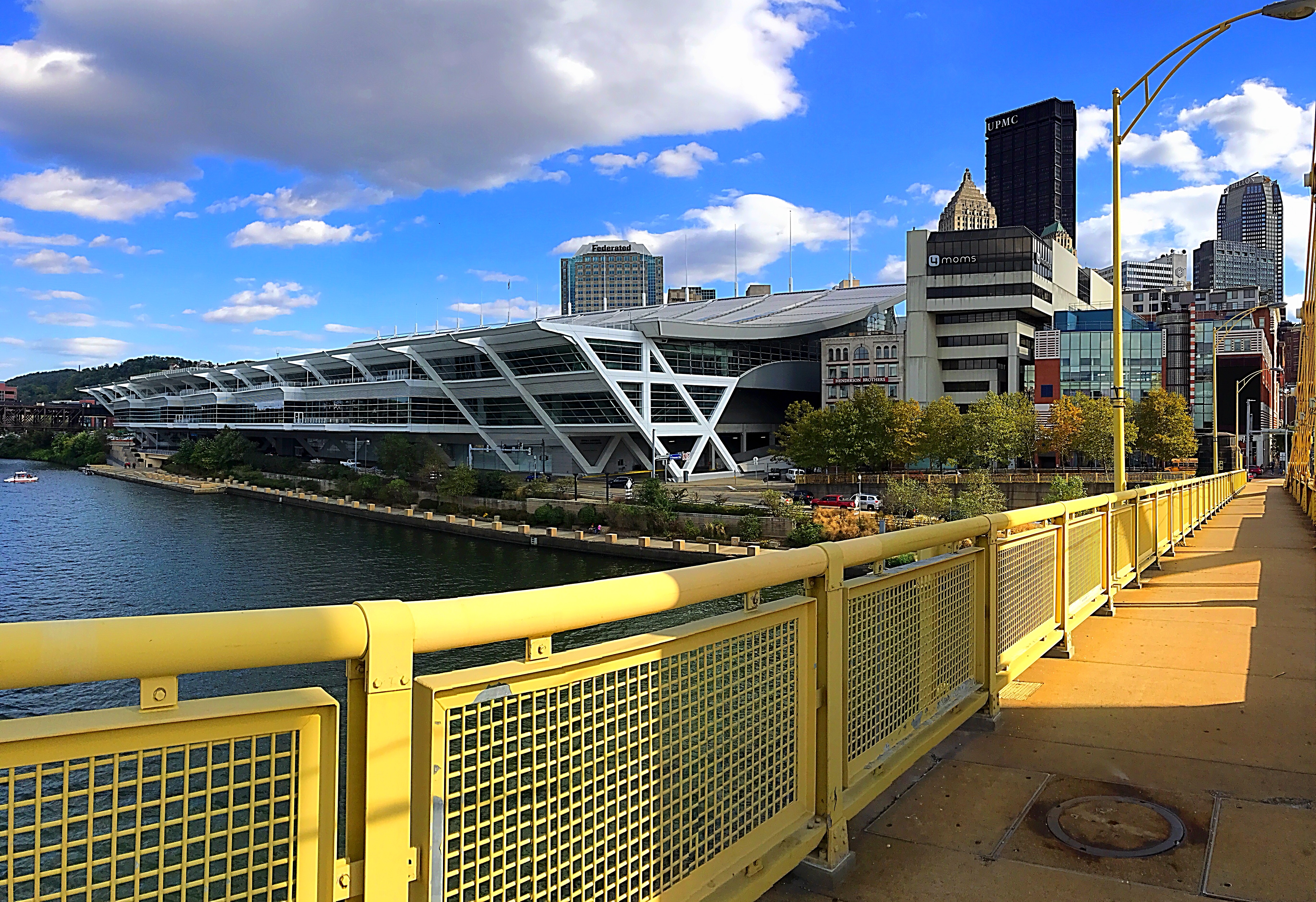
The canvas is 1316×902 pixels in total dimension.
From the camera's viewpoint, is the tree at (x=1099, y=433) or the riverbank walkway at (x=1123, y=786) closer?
the riverbank walkway at (x=1123, y=786)

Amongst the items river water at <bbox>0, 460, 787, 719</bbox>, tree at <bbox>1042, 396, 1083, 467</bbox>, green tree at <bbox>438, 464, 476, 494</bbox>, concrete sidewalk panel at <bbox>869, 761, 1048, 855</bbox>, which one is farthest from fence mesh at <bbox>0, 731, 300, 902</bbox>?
tree at <bbox>1042, 396, 1083, 467</bbox>

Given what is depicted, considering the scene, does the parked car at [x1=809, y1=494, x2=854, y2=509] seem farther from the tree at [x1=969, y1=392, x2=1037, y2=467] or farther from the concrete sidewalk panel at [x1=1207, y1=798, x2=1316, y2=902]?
the concrete sidewalk panel at [x1=1207, y1=798, x2=1316, y2=902]

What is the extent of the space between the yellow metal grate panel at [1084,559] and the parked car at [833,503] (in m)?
38.8

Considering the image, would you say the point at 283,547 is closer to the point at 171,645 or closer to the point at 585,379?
the point at 585,379

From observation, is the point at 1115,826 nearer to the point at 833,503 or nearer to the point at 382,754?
the point at 382,754

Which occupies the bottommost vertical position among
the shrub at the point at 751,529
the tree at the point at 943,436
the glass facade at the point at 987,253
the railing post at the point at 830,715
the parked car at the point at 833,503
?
the shrub at the point at 751,529

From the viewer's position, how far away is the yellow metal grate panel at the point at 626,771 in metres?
2.44

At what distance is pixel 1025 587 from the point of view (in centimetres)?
646

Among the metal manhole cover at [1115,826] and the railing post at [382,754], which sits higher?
the railing post at [382,754]

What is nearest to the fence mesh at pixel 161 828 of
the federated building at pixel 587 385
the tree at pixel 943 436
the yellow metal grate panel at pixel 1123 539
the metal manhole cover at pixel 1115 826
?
the metal manhole cover at pixel 1115 826

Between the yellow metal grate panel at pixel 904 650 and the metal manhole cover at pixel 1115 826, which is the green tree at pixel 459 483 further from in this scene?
the metal manhole cover at pixel 1115 826

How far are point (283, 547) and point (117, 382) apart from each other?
107 meters

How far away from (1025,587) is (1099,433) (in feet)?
195

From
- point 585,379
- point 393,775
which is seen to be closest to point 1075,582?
point 393,775
